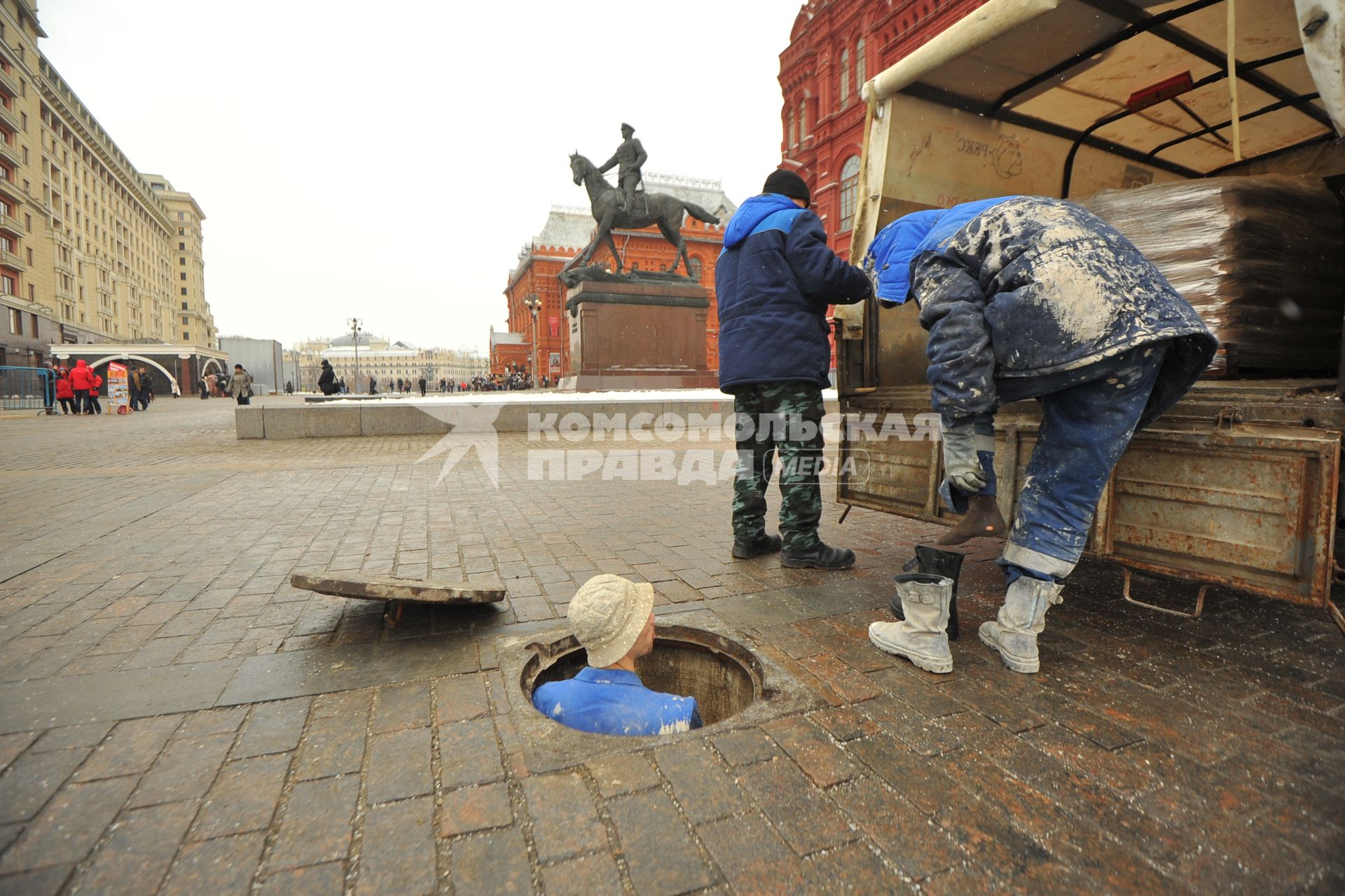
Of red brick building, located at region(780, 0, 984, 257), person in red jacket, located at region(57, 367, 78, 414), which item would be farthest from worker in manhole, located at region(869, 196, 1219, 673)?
person in red jacket, located at region(57, 367, 78, 414)

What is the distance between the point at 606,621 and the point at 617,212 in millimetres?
17004

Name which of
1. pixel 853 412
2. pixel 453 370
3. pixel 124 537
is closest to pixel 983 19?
pixel 853 412

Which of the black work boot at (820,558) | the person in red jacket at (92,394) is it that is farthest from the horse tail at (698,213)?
the person in red jacket at (92,394)

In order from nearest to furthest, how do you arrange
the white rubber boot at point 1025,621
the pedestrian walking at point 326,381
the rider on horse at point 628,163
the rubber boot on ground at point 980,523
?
the white rubber boot at point 1025,621, the rubber boot on ground at point 980,523, the rider on horse at point 628,163, the pedestrian walking at point 326,381

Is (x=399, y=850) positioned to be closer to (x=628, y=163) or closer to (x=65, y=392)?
(x=628, y=163)

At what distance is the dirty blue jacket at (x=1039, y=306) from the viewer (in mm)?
2176

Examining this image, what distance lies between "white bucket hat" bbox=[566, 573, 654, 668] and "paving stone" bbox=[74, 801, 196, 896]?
1126 mm

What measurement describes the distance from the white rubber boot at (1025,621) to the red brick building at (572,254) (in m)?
48.8

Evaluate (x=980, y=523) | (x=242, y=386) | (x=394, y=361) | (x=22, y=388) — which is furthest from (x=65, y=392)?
(x=394, y=361)

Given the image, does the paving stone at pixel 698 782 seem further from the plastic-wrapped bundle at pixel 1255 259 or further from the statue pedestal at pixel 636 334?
the statue pedestal at pixel 636 334

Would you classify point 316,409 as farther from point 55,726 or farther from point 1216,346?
point 1216,346

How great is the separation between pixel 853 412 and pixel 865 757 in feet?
8.30

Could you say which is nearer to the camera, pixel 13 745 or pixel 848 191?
pixel 13 745

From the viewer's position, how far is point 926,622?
2.43 metres
